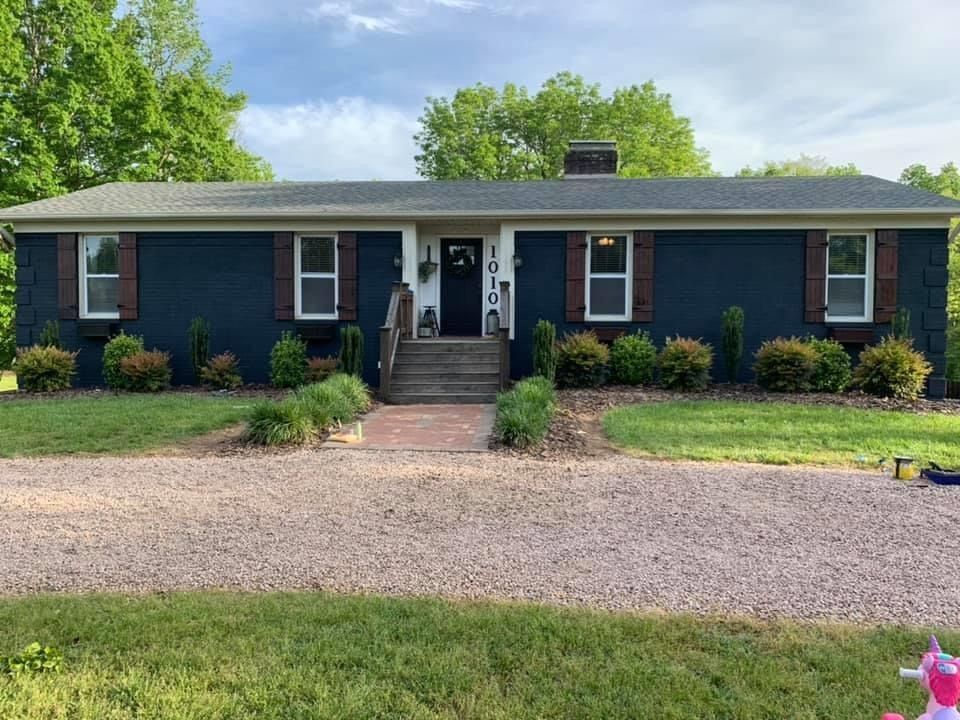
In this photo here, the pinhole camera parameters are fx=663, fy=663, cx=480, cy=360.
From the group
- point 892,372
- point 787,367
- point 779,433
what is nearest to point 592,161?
point 787,367

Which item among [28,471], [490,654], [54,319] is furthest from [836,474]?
[54,319]

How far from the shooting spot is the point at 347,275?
38.6 feet

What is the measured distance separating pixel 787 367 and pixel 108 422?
954 centimetres

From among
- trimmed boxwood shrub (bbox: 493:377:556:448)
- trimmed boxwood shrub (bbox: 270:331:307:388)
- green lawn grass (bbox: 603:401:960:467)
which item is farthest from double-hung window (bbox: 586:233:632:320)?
trimmed boxwood shrub (bbox: 270:331:307:388)

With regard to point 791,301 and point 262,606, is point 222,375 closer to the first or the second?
point 262,606

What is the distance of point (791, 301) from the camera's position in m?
11.3

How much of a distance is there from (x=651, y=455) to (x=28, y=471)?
590cm

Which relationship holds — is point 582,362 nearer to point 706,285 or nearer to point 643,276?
point 643,276

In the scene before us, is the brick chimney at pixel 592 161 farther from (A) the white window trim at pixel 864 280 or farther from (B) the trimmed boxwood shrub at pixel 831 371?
(B) the trimmed boxwood shrub at pixel 831 371

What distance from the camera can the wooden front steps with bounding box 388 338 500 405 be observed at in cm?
992

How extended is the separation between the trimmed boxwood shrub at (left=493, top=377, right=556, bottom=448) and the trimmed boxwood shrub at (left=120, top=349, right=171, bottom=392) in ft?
20.6

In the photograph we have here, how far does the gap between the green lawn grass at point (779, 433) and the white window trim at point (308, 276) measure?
5.61 m

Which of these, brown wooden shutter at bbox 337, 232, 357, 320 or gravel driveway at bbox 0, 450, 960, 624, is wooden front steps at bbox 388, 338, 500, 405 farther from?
gravel driveway at bbox 0, 450, 960, 624

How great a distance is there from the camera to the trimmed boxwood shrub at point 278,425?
7145 millimetres
